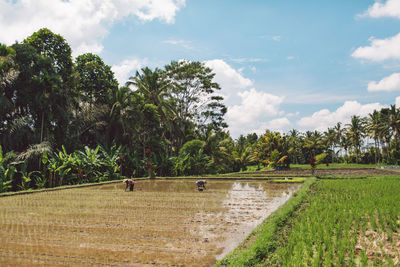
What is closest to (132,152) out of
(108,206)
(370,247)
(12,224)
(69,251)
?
(108,206)

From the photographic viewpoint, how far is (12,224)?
5438 mm

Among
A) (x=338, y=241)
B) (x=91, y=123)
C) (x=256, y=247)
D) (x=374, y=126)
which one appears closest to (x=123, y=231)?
(x=256, y=247)

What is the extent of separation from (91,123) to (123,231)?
45.4 feet

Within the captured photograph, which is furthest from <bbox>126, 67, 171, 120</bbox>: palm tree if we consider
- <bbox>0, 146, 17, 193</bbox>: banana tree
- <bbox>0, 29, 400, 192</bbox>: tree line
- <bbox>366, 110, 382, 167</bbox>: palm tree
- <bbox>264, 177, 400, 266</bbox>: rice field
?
<bbox>366, 110, 382, 167</bbox>: palm tree

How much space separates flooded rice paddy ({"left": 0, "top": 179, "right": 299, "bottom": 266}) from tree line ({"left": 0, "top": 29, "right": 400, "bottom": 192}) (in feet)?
18.4

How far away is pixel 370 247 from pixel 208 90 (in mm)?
23234

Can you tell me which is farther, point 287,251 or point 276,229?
point 276,229

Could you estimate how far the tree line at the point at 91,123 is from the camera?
12.5 meters

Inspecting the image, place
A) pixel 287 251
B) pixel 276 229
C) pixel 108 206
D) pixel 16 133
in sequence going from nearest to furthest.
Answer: pixel 287 251
pixel 276 229
pixel 108 206
pixel 16 133

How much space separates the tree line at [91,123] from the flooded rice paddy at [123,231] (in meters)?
5.61

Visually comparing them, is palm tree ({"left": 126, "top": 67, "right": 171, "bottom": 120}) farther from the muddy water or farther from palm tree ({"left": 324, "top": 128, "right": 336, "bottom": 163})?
palm tree ({"left": 324, "top": 128, "right": 336, "bottom": 163})

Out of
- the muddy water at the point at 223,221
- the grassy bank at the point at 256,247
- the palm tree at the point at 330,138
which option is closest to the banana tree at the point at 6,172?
the muddy water at the point at 223,221

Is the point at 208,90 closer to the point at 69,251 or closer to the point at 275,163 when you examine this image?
the point at 275,163

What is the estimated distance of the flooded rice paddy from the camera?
364 cm
